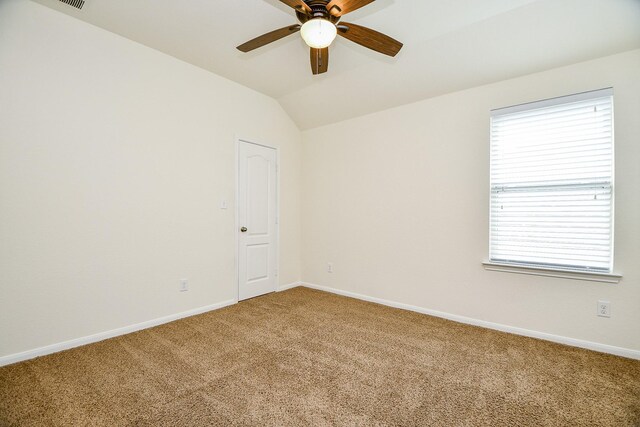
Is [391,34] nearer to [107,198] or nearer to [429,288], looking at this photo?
[429,288]

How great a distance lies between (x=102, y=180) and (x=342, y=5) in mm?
2577

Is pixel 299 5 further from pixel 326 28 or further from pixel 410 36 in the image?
pixel 410 36

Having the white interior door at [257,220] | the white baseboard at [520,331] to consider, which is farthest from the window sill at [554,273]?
the white interior door at [257,220]

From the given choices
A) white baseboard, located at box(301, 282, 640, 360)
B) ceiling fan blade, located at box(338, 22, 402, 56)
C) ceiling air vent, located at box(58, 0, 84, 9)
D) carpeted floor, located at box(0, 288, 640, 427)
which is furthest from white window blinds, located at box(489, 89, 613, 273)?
ceiling air vent, located at box(58, 0, 84, 9)

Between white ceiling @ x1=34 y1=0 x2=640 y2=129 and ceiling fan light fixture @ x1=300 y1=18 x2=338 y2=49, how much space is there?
0.70 metres

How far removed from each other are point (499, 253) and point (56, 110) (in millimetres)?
4357

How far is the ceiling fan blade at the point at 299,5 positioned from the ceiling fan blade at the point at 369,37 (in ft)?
0.88

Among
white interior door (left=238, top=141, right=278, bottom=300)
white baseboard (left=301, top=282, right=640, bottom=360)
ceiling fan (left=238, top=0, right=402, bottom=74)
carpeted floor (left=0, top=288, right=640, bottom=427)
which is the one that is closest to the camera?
carpeted floor (left=0, top=288, right=640, bottom=427)

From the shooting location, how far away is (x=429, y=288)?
3.38 meters

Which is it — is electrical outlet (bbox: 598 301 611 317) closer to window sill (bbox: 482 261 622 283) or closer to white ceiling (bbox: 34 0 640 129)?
window sill (bbox: 482 261 622 283)

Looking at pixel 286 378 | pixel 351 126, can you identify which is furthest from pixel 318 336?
pixel 351 126

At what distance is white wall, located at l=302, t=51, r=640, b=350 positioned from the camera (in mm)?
2371

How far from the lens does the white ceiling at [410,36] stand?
2.26 metres

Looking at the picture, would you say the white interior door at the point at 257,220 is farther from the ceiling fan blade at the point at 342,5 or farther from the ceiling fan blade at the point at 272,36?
the ceiling fan blade at the point at 342,5
